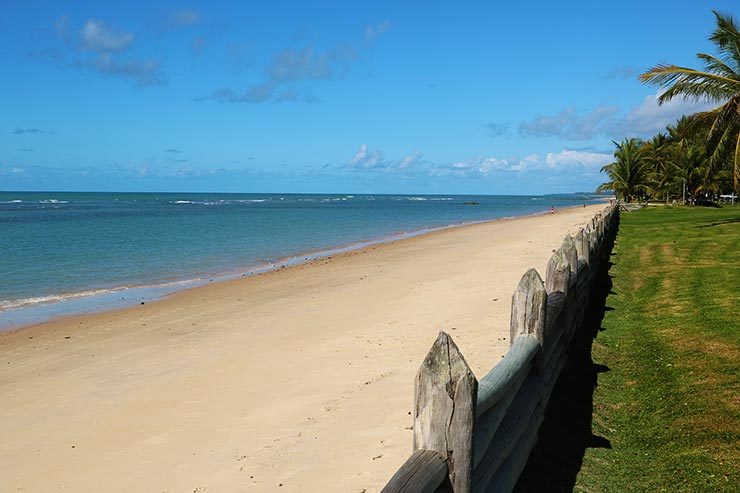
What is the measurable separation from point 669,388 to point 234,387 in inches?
194

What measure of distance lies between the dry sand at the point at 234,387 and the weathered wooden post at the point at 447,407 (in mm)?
1906

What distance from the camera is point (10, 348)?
11.1 m

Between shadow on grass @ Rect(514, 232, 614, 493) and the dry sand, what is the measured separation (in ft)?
3.16

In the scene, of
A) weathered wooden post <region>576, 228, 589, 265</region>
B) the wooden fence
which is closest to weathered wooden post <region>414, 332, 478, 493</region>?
the wooden fence

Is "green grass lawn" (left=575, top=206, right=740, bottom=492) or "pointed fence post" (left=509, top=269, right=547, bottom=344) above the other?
"pointed fence post" (left=509, top=269, right=547, bottom=344)

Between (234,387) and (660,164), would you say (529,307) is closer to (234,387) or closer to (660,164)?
(234,387)

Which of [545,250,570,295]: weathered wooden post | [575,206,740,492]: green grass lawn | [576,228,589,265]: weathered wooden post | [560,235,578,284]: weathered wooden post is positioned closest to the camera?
[575,206,740,492]: green grass lawn

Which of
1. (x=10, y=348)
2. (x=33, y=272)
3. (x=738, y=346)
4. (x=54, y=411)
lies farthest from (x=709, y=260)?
(x=33, y=272)

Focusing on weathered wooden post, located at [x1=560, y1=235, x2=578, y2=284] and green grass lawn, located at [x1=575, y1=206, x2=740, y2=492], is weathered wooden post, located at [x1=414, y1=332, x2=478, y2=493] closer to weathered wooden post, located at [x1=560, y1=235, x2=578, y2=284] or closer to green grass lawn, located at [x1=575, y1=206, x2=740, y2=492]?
green grass lawn, located at [x1=575, y1=206, x2=740, y2=492]

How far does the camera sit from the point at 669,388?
20.4 ft

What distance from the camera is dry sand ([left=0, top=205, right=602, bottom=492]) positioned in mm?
5379

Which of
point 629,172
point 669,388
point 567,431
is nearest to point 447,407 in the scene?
point 567,431

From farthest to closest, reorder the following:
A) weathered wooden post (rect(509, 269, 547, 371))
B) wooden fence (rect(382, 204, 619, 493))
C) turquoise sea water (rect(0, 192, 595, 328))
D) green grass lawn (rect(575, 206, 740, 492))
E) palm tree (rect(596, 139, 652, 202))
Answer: palm tree (rect(596, 139, 652, 202)) < turquoise sea water (rect(0, 192, 595, 328)) < weathered wooden post (rect(509, 269, 547, 371)) < green grass lawn (rect(575, 206, 740, 492)) < wooden fence (rect(382, 204, 619, 493))

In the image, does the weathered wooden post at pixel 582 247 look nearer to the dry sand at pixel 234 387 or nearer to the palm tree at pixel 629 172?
the dry sand at pixel 234 387
